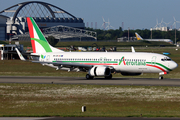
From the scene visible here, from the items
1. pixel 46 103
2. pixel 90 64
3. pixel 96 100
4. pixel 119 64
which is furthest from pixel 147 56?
pixel 46 103

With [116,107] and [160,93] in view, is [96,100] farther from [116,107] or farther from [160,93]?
[160,93]

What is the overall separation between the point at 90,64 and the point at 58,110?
27840 mm

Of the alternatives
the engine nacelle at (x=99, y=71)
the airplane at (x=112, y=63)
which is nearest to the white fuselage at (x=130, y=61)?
the airplane at (x=112, y=63)

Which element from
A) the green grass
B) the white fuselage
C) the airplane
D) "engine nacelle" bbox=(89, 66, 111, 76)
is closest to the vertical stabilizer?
the airplane

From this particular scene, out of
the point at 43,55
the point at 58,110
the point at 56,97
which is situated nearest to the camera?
the point at 58,110

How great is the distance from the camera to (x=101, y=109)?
26.3m

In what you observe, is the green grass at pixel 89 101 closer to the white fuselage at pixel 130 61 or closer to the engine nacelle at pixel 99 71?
the engine nacelle at pixel 99 71

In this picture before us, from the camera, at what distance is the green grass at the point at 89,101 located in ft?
81.3

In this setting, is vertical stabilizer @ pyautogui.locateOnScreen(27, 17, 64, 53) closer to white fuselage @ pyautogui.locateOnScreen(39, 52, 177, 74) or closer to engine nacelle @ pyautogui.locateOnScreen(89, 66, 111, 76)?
white fuselage @ pyautogui.locateOnScreen(39, 52, 177, 74)

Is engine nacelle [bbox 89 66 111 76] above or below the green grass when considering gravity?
above

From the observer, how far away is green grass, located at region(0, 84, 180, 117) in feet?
81.3

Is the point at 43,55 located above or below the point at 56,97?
above

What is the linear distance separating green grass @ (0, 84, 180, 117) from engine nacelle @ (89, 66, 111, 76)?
34.4 ft

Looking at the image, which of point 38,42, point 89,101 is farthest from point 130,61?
point 89,101
